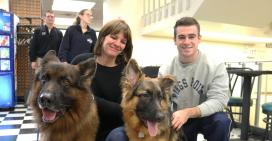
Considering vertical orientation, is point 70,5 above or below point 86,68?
above

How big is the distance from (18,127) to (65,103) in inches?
102

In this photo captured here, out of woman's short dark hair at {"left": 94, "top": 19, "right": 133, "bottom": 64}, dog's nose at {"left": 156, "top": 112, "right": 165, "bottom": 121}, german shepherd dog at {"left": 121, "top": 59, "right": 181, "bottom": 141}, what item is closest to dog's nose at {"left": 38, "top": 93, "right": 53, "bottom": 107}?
german shepherd dog at {"left": 121, "top": 59, "right": 181, "bottom": 141}

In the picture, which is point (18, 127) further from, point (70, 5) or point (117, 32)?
point (70, 5)

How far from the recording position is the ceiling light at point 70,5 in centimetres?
769

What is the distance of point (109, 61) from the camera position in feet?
6.81

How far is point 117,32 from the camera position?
6.39ft

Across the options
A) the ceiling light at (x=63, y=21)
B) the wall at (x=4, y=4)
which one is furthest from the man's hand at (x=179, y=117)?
the ceiling light at (x=63, y=21)

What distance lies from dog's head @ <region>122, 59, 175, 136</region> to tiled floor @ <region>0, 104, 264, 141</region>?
1.47 m

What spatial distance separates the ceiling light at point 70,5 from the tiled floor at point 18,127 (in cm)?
387

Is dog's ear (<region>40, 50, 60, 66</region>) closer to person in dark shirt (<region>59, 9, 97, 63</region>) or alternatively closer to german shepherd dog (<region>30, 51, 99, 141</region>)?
german shepherd dog (<region>30, 51, 99, 141</region>)

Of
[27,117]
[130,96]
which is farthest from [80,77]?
[27,117]

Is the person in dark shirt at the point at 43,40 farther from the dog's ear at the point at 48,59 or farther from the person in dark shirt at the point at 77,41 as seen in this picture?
the dog's ear at the point at 48,59

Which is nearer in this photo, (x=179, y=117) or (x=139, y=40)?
(x=179, y=117)

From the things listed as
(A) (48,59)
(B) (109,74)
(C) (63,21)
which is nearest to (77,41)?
(B) (109,74)
